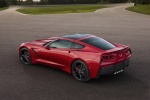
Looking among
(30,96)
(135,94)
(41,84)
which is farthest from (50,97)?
(135,94)

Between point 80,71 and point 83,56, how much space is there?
0.51 m

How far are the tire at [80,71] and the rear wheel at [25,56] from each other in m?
2.28

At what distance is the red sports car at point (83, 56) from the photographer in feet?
27.0

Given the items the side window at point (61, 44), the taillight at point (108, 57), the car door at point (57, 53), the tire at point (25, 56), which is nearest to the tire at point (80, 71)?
the car door at point (57, 53)

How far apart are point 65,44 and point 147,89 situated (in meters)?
3.11

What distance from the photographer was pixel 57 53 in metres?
9.23

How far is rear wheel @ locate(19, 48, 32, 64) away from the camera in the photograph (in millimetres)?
10375

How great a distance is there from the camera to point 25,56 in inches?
416

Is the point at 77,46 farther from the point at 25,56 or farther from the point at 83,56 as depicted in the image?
the point at 25,56

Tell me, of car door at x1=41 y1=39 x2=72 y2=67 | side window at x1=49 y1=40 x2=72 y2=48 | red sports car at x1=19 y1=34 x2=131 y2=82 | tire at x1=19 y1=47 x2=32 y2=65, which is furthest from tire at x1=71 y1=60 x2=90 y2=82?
tire at x1=19 y1=47 x2=32 y2=65

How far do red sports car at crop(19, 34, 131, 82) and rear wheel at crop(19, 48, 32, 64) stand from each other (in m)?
0.31

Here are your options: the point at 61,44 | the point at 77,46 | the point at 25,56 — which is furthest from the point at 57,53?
the point at 25,56

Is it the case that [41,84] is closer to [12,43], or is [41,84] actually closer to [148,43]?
[12,43]

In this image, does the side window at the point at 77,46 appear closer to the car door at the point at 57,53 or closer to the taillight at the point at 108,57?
the car door at the point at 57,53
